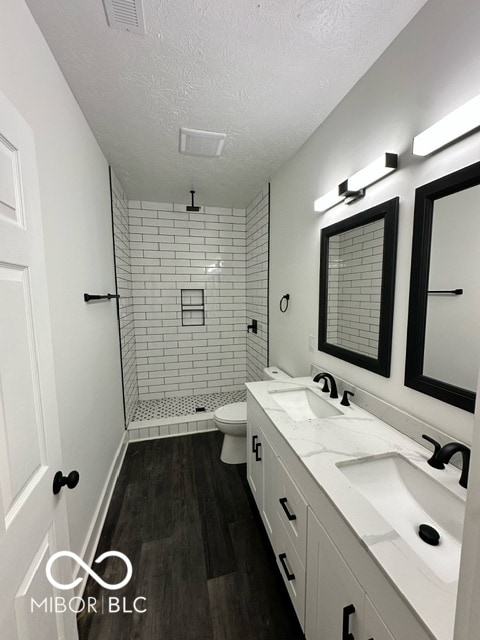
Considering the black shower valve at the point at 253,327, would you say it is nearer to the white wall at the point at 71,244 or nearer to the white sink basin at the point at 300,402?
the white sink basin at the point at 300,402

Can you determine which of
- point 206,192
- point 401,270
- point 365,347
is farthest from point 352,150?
point 206,192

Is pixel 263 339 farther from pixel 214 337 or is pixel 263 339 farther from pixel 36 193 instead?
pixel 36 193

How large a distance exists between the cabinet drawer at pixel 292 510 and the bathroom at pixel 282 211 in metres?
0.55

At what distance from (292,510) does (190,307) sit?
2.58m

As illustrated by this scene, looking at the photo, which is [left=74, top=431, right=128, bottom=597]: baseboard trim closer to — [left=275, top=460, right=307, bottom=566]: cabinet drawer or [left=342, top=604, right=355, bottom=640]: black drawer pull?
[left=275, top=460, right=307, bottom=566]: cabinet drawer

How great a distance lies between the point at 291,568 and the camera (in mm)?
1151

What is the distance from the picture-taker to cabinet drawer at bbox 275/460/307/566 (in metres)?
1.03

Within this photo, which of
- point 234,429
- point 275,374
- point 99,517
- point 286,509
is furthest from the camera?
point 275,374

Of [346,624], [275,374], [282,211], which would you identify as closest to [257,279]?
[282,211]

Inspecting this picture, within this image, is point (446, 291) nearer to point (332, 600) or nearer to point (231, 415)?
point (332, 600)

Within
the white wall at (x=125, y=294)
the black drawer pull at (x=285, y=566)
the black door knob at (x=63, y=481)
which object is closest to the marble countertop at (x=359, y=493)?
the black drawer pull at (x=285, y=566)

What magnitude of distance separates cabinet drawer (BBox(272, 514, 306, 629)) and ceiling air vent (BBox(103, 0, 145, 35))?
2243mm

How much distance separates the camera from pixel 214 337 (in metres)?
3.45

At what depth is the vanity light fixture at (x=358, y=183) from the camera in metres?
1.16
